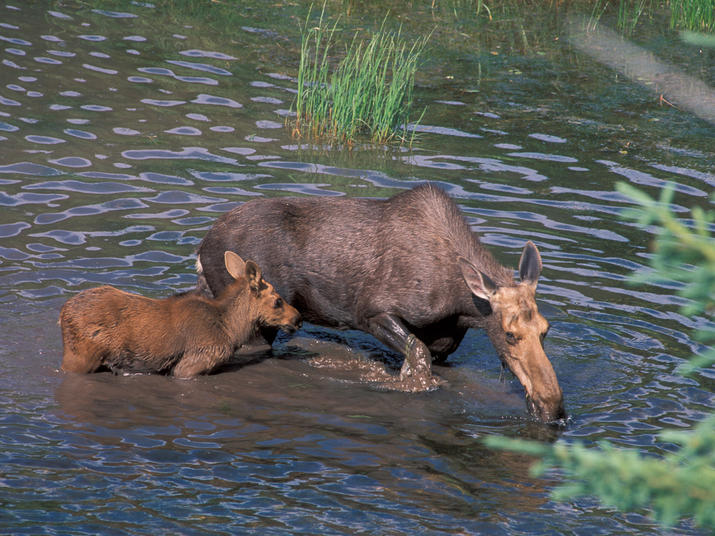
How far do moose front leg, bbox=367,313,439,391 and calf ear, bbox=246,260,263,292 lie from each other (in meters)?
1.13

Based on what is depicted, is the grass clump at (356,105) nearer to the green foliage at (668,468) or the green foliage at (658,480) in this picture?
the green foliage at (668,468)

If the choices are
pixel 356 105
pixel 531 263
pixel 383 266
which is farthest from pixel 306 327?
pixel 356 105

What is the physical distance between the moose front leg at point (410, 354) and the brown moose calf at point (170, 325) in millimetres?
834

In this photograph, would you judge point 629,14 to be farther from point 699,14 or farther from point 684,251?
point 684,251

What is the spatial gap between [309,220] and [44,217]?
11.4 feet

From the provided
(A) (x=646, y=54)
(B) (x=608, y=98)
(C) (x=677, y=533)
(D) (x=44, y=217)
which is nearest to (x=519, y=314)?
(C) (x=677, y=533)

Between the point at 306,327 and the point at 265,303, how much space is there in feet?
4.83

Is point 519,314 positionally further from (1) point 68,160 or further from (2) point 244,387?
(1) point 68,160

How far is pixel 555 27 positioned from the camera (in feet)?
62.7

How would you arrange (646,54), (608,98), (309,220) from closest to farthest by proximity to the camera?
(309,220) → (608,98) → (646,54)

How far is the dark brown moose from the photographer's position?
27.0ft

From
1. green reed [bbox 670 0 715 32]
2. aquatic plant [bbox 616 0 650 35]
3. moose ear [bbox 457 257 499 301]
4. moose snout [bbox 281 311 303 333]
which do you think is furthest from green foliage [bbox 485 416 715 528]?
aquatic plant [bbox 616 0 650 35]

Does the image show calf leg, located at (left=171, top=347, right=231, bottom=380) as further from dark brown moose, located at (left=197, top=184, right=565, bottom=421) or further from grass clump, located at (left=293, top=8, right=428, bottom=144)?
grass clump, located at (left=293, top=8, right=428, bottom=144)

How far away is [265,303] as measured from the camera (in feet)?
27.7
